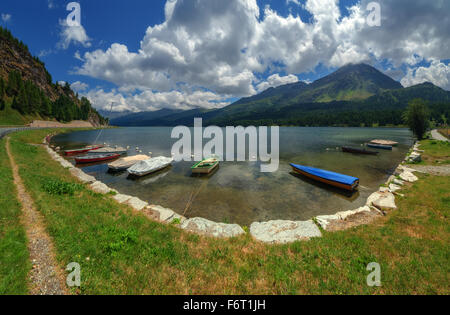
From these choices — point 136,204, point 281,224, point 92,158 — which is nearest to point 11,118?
point 92,158

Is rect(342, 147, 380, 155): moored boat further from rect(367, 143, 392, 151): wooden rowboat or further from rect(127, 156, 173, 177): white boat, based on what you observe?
rect(127, 156, 173, 177): white boat

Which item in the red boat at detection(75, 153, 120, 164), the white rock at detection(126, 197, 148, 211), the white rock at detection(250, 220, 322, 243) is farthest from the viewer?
the red boat at detection(75, 153, 120, 164)

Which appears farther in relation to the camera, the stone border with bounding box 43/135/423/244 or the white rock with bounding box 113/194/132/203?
the white rock with bounding box 113/194/132/203

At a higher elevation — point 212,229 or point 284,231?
point 212,229

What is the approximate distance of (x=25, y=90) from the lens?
3917 inches

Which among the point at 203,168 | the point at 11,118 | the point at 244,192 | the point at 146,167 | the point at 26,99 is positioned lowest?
the point at 244,192

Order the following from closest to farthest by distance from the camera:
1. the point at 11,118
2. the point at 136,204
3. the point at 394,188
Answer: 1. the point at 136,204
2. the point at 394,188
3. the point at 11,118

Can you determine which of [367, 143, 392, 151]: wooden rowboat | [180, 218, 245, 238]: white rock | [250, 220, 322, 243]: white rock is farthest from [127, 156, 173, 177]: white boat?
[367, 143, 392, 151]: wooden rowboat

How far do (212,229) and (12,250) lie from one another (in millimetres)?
9235

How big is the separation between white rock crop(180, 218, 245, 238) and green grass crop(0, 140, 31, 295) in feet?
23.6

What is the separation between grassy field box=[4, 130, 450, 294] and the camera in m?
6.14

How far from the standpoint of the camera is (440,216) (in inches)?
444

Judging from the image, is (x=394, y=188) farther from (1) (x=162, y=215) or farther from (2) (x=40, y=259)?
(2) (x=40, y=259)

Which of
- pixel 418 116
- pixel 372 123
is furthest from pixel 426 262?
pixel 372 123
